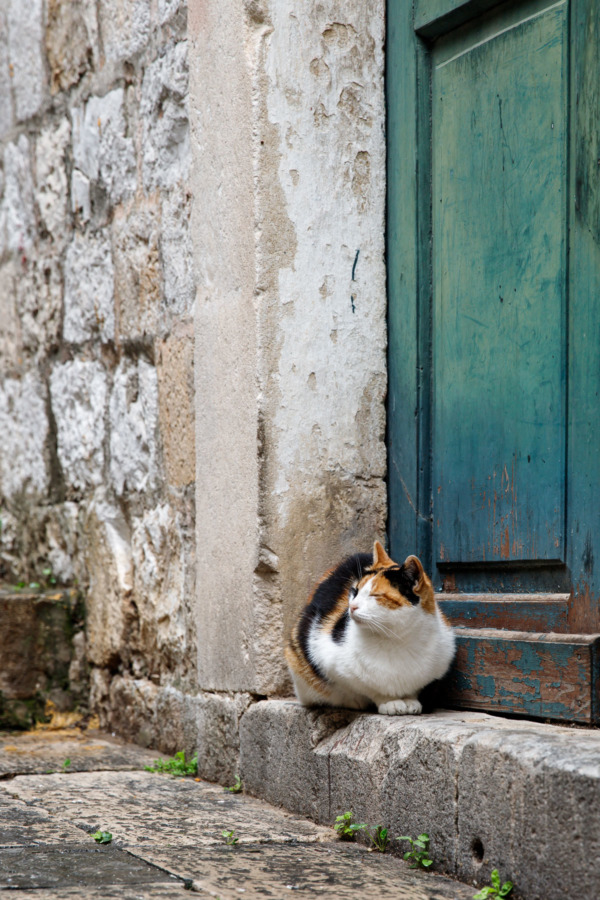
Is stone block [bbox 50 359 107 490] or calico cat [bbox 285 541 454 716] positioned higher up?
stone block [bbox 50 359 107 490]

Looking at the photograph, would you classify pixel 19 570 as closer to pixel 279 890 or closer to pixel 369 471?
pixel 369 471

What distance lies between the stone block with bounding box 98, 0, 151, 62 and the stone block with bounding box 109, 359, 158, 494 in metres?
1.07

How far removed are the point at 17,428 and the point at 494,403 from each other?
258 cm

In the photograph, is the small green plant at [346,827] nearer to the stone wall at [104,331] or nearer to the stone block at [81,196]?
the stone wall at [104,331]

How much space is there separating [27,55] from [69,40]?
0.40 m

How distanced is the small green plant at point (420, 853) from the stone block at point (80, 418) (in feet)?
7.18

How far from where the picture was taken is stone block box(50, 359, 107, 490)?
411 centimetres

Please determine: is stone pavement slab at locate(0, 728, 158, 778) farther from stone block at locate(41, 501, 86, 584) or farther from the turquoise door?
the turquoise door

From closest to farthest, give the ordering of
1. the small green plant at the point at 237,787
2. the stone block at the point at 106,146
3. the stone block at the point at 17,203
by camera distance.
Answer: the small green plant at the point at 237,787 < the stone block at the point at 106,146 < the stone block at the point at 17,203

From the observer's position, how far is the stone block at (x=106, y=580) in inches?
154

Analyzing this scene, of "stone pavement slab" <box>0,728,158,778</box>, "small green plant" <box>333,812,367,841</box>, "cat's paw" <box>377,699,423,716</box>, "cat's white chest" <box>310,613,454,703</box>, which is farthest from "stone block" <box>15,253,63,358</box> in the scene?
"small green plant" <box>333,812,367,841</box>

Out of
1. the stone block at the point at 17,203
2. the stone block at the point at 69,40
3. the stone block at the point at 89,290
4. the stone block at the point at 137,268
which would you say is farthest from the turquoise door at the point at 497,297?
the stone block at the point at 17,203

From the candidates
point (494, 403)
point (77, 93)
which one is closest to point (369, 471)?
point (494, 403)

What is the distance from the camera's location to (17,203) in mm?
4680
